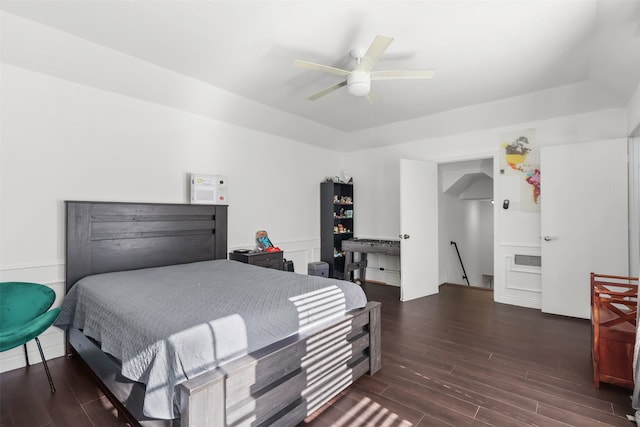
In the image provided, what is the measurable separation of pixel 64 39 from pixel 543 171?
16.6 ft

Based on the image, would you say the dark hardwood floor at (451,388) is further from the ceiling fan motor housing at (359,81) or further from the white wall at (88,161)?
the ceiling fan motor housing at (359,81)

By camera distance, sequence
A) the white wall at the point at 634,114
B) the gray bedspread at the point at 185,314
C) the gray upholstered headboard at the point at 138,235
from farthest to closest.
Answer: the white wall at the point at 634,114 < the gray upholstered headboard at the point at 138,235 < the gray bedspread at the point at 185,314

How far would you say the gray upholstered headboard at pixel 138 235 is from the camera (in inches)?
110

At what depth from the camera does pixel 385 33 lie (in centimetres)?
244

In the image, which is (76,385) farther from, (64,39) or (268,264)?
(64,39)

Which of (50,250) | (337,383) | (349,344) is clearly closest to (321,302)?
(349,344)

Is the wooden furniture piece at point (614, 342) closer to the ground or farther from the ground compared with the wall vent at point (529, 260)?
closer to the ground

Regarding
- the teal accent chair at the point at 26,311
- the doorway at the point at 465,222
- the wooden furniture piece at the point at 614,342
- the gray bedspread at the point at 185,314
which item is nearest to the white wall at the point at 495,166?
the doorway at the point at 465,222

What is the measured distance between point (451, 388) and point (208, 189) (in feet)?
10.4

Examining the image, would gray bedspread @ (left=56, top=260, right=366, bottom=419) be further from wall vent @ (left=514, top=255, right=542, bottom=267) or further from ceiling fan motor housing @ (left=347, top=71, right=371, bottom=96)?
wall vent @ (left=514, top=255, right=542, bottom=267)

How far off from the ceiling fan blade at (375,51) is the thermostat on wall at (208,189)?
2.21 m

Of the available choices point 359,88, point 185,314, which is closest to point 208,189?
point 359,88

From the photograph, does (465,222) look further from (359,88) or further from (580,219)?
(359,88)

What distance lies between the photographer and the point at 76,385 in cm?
229
